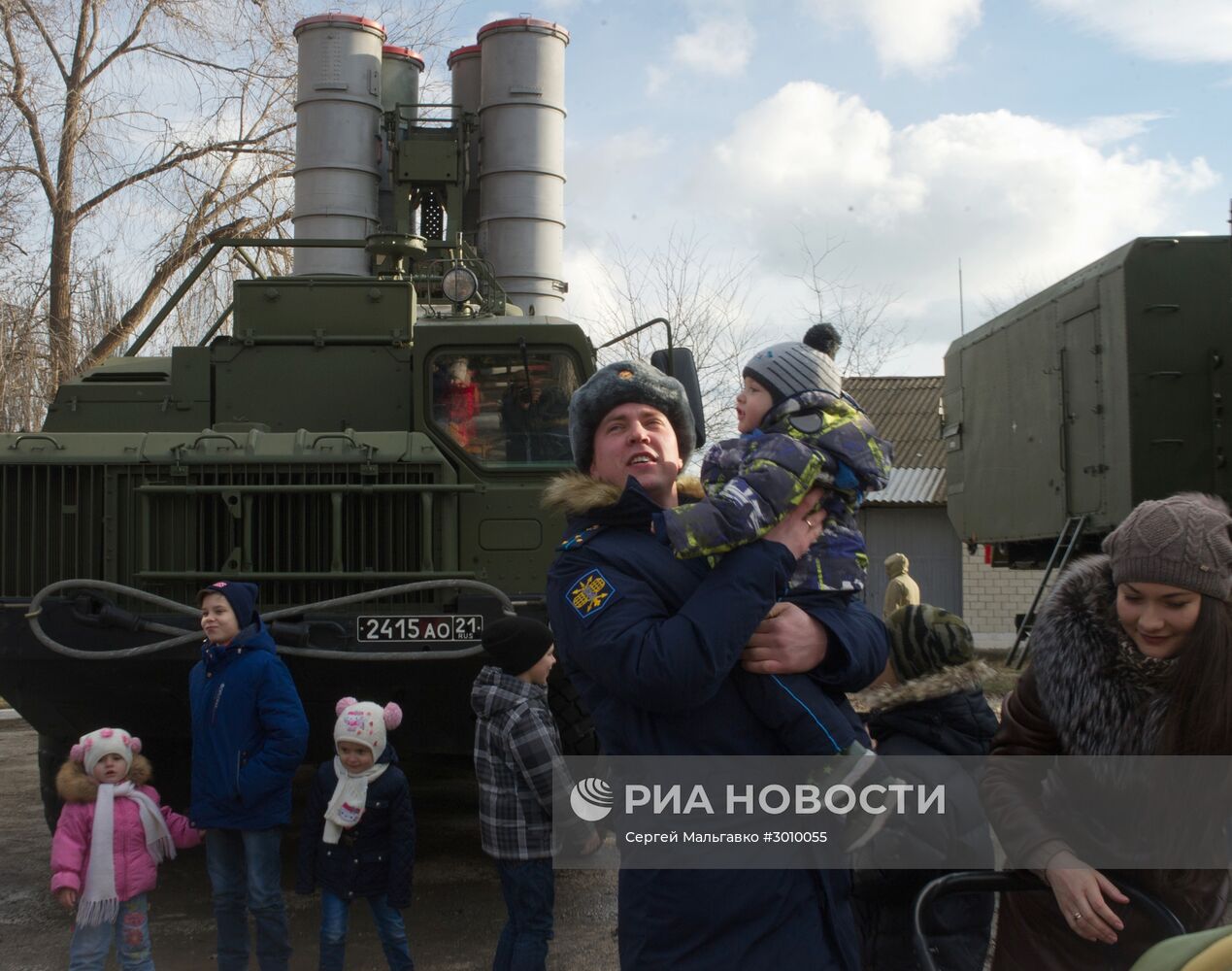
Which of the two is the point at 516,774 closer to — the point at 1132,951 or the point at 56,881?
the point at 56,881

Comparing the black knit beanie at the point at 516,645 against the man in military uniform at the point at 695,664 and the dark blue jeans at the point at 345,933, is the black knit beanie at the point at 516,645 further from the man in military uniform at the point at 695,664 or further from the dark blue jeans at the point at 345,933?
the man in military uniform at the point at 695,664

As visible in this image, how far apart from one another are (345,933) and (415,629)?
1.41m

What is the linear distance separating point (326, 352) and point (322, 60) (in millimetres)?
4413

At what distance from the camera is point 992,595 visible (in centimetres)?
2117

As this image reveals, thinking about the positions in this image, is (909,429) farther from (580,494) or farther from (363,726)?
(580,494)

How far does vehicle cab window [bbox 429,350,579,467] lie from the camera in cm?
627

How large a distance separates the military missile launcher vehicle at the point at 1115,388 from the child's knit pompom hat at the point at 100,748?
5.95 metres

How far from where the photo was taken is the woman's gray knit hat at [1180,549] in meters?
2.31

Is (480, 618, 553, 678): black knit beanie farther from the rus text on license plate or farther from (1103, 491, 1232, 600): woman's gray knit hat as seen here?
(1103, 491, 1232, 600): woman's gray knit hat

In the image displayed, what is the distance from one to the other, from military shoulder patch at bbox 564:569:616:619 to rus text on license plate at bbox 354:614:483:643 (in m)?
3.40

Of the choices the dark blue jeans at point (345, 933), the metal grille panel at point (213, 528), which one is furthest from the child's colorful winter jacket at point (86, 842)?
the metal grille panel at point (213, 528)

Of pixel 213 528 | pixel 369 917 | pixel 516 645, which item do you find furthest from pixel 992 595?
pixel 516 645

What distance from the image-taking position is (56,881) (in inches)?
165

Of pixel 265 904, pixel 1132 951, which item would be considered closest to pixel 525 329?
pixel 265 904
